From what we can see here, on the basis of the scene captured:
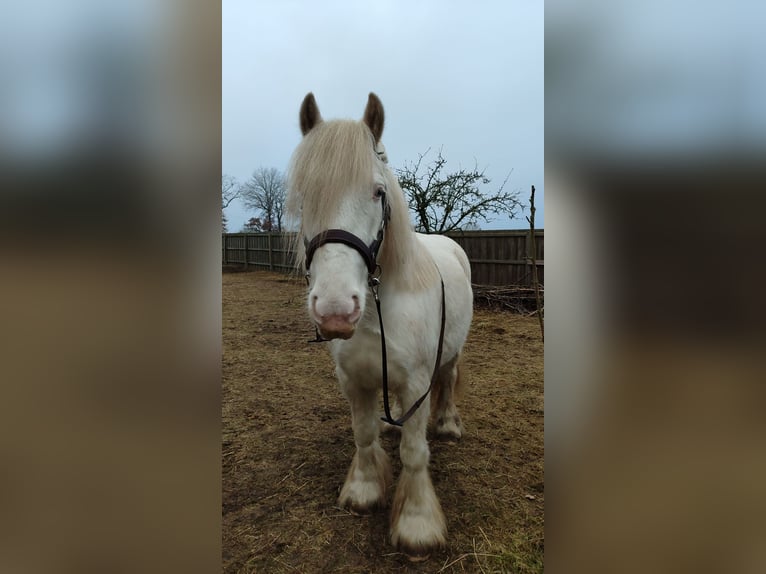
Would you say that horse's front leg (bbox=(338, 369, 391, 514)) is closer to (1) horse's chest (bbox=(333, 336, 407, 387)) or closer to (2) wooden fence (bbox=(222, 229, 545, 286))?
(1) horse's chest (bbox=(333, 336, 407, 387))

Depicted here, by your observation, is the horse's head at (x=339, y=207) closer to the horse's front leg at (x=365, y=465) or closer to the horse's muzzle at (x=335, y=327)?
the horse's muzzle at (x=335, y=327)

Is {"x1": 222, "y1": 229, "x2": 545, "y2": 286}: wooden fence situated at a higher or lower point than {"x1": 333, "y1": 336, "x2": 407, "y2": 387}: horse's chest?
higher

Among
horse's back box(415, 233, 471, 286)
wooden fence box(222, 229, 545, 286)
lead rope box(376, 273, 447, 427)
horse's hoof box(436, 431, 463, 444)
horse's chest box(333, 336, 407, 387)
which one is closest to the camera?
lead rope box(376, 273, 447, 427)

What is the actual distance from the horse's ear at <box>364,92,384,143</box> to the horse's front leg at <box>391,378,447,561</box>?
4.30ft

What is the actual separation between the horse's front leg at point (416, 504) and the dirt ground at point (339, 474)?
67 mm

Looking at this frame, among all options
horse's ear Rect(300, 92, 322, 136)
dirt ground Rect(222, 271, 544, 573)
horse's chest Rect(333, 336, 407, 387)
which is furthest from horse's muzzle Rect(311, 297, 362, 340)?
dirt ground Rect(222, 271, 544, 573)

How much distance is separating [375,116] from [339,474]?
7.52ft

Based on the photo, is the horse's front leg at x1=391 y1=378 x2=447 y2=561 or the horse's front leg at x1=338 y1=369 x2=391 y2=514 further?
the horse's front leg at x1=338 y1=369 x2=391 y2=514

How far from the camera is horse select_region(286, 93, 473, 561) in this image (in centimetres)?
142

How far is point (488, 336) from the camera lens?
248 inches
